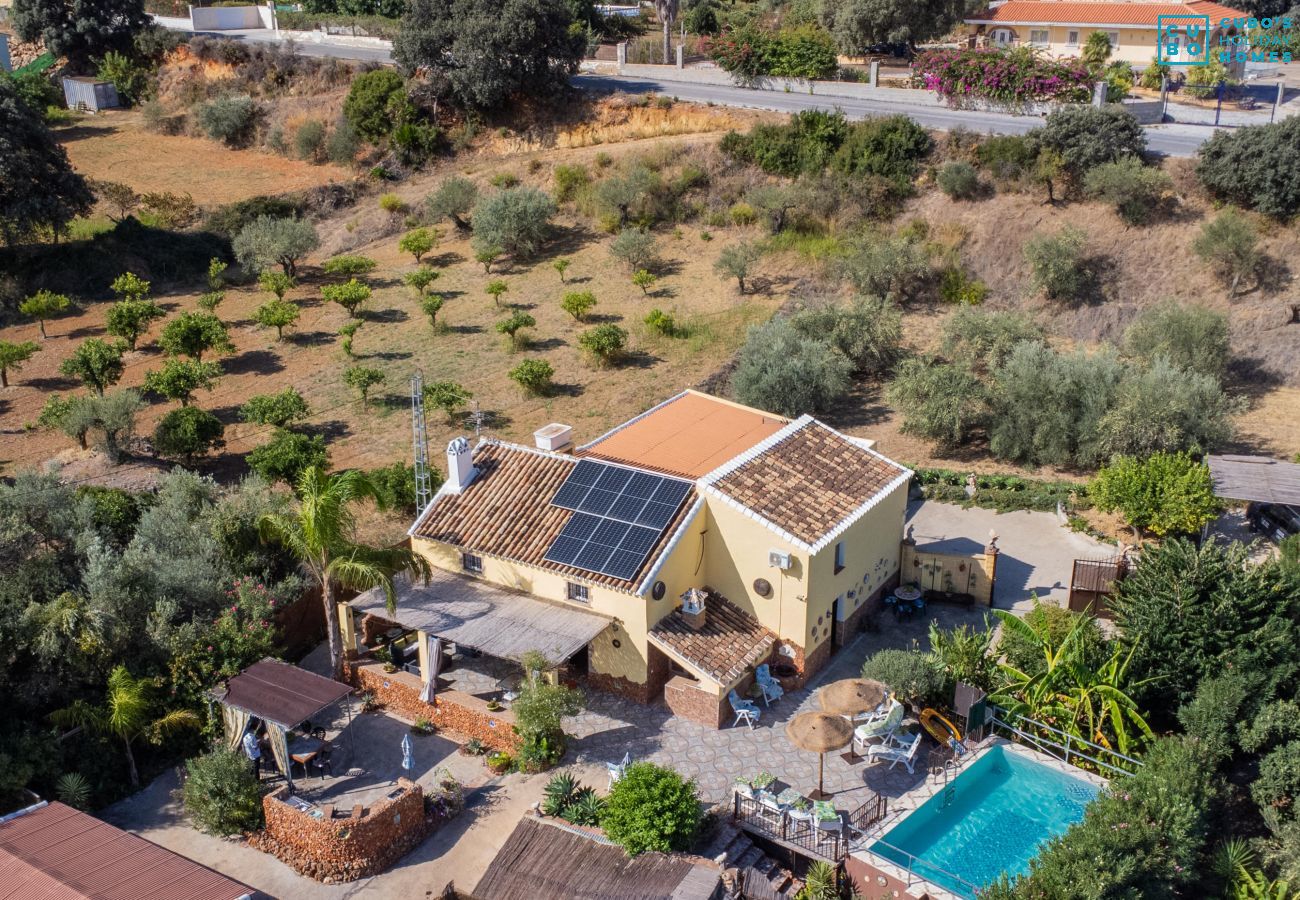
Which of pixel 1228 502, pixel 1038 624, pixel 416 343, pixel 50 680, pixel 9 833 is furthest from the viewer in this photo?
pixel 416 343

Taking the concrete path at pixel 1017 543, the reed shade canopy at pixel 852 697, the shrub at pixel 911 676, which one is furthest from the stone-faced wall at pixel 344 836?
the concrete path at pixel 1017 543

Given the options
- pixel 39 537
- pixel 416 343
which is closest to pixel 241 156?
pixel 416 343

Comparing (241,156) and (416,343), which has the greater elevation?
(241,156)

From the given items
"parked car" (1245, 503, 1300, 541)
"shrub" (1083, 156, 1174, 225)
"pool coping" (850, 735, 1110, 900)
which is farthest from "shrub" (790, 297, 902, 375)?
"pool coping" (850, 735, 1110, 900)

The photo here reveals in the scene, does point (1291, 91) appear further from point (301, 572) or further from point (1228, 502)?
point (301, 572)

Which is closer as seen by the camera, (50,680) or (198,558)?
(50,680)

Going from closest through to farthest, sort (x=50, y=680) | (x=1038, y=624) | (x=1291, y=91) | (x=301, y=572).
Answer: (x=50, y=680) → (x=1038, y=624) → (x=301, y=572) → (x=1291, y=91)

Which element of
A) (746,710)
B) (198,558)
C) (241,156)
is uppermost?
(241,156)

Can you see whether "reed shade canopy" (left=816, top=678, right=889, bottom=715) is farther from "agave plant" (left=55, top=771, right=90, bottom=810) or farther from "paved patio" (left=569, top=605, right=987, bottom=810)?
"agave plant" (left=55, top=771, right=90, bottom=810)
